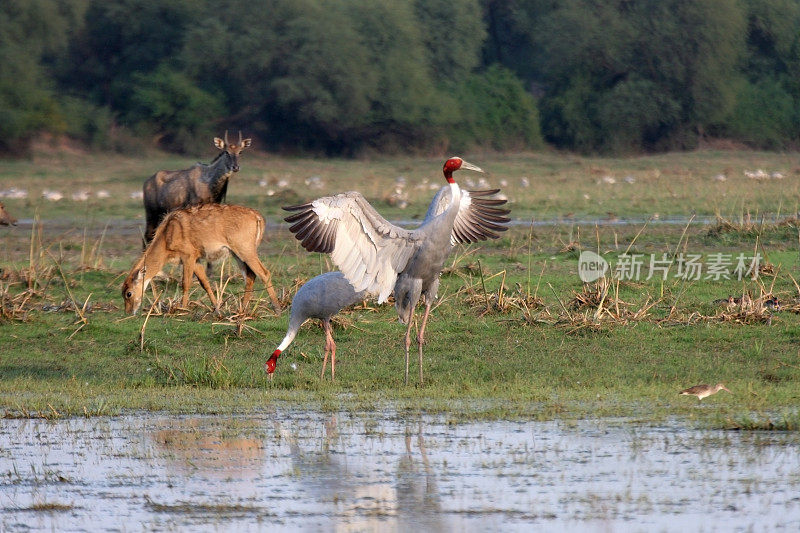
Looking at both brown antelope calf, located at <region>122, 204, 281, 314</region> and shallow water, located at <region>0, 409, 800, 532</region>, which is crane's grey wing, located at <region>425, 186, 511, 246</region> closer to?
shallow water, located at <region>0, 409, 800, 532</region>

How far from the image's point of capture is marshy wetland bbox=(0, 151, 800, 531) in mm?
5055

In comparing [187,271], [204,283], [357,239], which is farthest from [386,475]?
[187,271]

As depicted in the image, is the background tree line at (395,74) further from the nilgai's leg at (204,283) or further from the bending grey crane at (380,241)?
the bending grey crane at (380,241)

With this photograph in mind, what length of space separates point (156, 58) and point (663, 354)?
90.1ft

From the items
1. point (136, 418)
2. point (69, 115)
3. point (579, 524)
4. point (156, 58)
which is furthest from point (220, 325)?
point (156, 58)

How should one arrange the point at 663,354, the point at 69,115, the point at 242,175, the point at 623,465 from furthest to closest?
the point at 69,115 < the point at 242,175 < the point at 663,354 < the point at 623,465

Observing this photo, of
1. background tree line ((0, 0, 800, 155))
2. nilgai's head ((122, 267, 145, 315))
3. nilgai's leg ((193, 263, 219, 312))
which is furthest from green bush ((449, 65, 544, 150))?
nilgai's head ((122, 267, 145, 315))

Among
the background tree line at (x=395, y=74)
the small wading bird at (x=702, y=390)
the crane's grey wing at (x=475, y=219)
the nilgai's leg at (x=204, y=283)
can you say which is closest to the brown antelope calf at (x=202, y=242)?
the nilgai's leg at (x=204, y=283)

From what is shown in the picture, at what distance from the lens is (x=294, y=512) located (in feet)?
16.3

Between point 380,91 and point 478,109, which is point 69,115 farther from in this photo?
point 478,109

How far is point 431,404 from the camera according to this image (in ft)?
23.8

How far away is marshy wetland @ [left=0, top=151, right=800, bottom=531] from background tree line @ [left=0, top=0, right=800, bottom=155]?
18421 millimetres

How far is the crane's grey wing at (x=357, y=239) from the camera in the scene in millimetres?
7559

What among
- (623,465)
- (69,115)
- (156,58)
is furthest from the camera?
(156,58)
